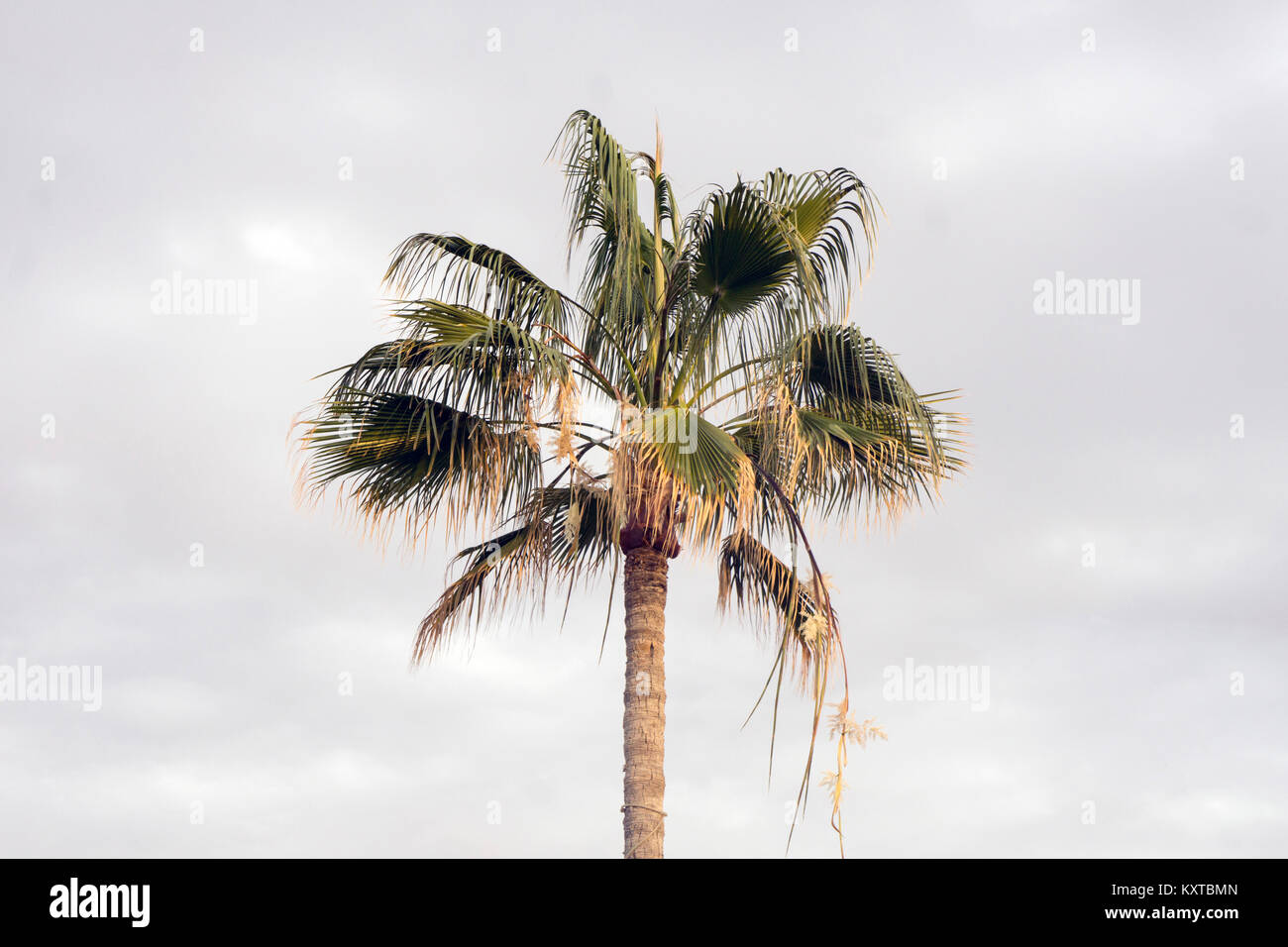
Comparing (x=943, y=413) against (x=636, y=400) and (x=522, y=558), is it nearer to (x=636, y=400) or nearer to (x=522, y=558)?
(x=636, y=400)

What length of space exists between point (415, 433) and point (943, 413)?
4.63m

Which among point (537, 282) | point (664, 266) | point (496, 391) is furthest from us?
point (664, 266)

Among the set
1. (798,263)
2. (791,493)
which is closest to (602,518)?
(791,493)

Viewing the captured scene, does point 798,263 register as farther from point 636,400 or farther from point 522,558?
point 522,558

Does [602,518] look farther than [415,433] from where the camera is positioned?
Yes

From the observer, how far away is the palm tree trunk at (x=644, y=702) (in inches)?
407

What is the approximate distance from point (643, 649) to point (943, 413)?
3409 millimetres

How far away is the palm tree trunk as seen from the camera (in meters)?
10.3

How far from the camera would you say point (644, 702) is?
10703mm

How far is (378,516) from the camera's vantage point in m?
11.3

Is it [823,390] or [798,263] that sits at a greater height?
[798,263]
